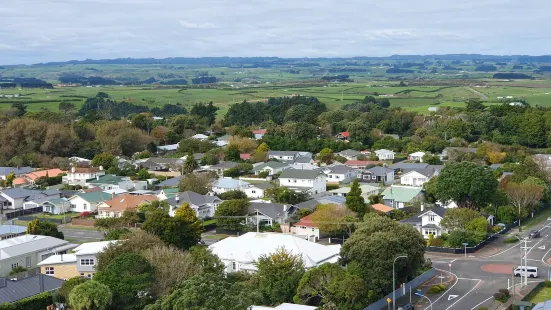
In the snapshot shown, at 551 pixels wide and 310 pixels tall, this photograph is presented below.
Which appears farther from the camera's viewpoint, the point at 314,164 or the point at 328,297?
the point at 314,164

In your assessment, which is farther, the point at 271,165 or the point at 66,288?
the point at 271,165

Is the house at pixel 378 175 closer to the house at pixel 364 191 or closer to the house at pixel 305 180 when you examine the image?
the house at pixel 364 191

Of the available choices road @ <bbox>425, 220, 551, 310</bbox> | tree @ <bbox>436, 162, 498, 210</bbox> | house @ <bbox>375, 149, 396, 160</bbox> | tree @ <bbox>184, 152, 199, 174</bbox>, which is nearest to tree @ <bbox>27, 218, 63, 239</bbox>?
road @ <bbox>425, 220, 551, 310</bbox>

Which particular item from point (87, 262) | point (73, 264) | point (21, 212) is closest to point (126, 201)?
point (21, 212)

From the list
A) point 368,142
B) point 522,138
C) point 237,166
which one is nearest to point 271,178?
point 237,166

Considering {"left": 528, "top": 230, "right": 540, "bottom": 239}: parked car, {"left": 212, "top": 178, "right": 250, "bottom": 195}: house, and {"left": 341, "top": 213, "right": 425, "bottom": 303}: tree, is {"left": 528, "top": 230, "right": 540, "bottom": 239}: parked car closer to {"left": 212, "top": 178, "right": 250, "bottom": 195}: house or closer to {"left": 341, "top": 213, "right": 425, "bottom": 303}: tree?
{"left": 341, "top": 213, "right": 425, "bottom": 303}: tree

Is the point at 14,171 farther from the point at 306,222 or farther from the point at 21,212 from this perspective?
the point at 306,222

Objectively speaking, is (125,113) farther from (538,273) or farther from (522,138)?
(538,273)
